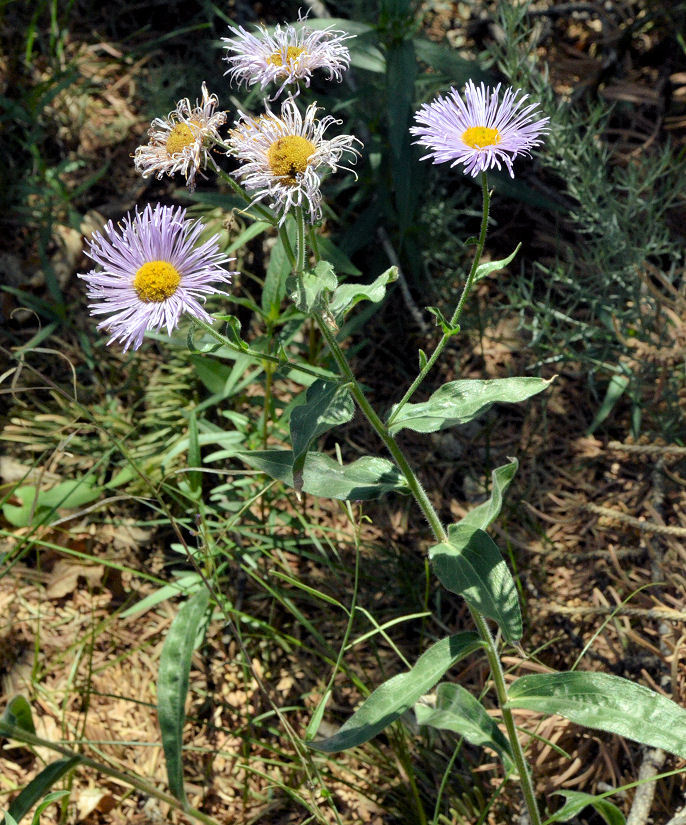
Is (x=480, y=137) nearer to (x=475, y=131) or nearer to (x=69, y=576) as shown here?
(x=475, y=131)

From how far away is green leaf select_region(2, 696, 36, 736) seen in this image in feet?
5.21

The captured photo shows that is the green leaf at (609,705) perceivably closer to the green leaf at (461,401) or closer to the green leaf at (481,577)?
the green leaf at (481,577)

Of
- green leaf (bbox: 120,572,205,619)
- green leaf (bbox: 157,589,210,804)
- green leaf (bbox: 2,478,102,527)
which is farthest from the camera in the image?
green leaf (bbox: 2,478,102,527)

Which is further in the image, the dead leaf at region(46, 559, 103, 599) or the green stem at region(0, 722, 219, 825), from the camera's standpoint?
the dead leaf at region(46, 559, 103, 599)

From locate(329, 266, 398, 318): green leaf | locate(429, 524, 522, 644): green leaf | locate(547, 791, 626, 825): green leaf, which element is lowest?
locate(547, 791, 626, 825): green leaf

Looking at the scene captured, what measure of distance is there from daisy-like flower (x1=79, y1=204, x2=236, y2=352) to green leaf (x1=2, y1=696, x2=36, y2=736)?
2.35ft

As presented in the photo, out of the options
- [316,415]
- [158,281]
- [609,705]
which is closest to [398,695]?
[609,705]

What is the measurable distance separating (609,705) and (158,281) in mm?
1190

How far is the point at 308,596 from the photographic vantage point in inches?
94.5

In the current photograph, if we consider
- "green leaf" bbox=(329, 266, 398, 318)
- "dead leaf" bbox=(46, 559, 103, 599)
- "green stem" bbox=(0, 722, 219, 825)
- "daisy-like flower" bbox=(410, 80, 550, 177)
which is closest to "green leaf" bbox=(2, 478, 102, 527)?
"dead leaf" bbox=(46, 559, 103, 599)

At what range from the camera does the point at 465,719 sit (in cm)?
183

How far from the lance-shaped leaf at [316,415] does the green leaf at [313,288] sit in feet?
0.65

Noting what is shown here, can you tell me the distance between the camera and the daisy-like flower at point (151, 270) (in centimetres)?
149

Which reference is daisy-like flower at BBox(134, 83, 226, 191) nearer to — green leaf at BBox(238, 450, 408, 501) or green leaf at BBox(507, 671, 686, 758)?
green leaf at BBox(238, 450, 408, 501)
